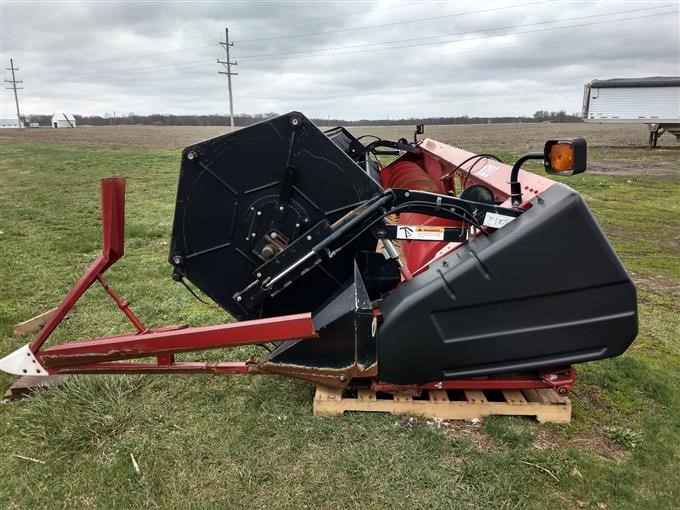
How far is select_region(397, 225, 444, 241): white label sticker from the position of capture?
2.78m

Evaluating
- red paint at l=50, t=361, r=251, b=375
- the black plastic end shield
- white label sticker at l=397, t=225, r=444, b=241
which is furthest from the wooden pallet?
white label sticker at l=397, t=225, r=444, b=241

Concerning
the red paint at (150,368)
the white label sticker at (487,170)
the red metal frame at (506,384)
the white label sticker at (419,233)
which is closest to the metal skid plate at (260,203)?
the white label sticker at (419,233)

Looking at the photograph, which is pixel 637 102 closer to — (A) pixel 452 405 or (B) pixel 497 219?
(B) pixel 497 219

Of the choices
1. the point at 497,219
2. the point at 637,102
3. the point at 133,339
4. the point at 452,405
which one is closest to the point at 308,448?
the point at 452,405

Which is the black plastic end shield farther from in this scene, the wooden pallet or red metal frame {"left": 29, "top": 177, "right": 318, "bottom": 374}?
red metal frame {"left": 29, "top": 177, "right": 318, "bottom": 374}

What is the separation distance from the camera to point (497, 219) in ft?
8.84

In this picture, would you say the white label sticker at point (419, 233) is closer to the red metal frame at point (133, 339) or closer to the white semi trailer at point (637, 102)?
the red metal frame at point (133, 339)

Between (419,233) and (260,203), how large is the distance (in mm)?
881

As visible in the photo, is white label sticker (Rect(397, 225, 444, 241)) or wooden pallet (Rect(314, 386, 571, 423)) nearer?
white label sticker (Rect(397, 225, 444, 241))

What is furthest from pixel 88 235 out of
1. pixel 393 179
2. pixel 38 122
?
pixel 38 122

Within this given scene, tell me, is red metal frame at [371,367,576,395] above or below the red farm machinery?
below

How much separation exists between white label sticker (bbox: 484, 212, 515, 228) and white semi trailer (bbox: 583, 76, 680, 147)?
22.8 meters

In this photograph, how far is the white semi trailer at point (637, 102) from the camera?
21.4 metres

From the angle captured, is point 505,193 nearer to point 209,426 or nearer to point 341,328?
point 341,328
